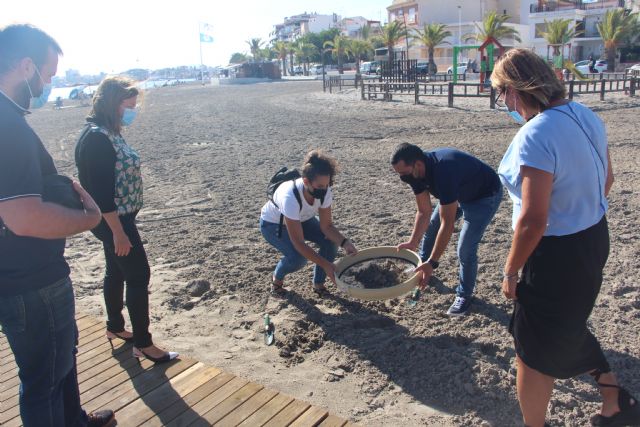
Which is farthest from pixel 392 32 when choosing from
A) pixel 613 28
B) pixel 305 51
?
pixel 305 51

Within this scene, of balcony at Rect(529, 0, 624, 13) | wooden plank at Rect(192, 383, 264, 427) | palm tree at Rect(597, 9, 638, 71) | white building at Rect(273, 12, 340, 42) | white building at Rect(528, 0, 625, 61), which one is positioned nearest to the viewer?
wooden plank at Rect(192, 383, 264, 427)

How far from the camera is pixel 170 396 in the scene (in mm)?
2963

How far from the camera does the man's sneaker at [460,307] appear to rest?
397cm

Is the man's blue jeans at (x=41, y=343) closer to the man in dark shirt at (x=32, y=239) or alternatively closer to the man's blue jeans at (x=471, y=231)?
the man in dark shirt at (x=32, y=239)

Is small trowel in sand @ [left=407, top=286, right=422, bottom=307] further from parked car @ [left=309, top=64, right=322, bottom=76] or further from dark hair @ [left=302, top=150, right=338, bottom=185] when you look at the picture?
parked car @ [left=309, top=64, right=322, bottom=76]

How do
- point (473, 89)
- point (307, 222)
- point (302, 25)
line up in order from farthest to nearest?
point (302, 25)
point (473, 89)
point (307, 222)

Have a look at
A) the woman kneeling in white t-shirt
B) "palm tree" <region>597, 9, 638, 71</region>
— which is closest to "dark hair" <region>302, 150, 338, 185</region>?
the woman kneeling in white t-shirt

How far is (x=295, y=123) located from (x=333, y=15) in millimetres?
108920

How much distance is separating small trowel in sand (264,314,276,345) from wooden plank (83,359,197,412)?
649 millimetres

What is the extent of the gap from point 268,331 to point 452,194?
171 cm

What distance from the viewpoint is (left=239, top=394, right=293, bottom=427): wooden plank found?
2713 millimetres

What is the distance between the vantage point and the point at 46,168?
2.08 meters

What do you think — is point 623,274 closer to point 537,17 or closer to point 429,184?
point 429,184

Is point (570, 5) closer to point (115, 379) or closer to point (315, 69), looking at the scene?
point (315, 69)
